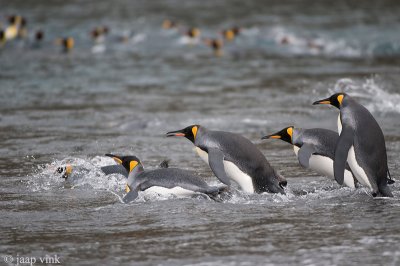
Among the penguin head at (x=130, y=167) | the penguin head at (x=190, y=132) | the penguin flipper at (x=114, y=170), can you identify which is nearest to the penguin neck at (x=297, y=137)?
the penguin head at (x=190, y=132)

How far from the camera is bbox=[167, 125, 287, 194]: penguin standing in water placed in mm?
6695

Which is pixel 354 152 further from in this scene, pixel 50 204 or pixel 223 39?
pixel 223 39

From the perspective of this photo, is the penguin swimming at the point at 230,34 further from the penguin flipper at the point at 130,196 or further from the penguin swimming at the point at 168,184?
the penguin flipper at the point at 130,196

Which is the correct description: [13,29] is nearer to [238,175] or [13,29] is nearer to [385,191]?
[238,175]

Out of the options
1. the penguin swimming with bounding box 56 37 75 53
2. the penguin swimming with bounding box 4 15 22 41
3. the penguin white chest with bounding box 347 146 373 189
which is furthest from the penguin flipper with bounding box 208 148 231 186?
the penguin swimming with bounding box 4 15 22 41

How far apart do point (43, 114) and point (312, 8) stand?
19174 mm

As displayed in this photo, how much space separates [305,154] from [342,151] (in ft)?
1.44

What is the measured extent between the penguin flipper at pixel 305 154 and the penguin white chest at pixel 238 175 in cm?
44

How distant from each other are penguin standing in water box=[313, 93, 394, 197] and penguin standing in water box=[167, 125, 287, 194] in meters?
0.54

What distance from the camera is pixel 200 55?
63.6 ft

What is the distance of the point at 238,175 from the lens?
689 centimetres

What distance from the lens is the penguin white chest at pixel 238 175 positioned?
22.4ft

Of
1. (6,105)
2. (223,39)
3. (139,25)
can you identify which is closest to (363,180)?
(6,105)

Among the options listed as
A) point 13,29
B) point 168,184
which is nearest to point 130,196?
point 168,184
